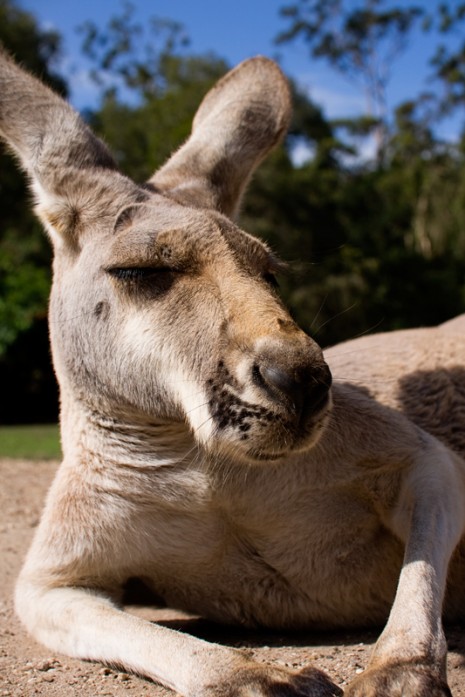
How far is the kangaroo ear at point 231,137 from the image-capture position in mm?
4469

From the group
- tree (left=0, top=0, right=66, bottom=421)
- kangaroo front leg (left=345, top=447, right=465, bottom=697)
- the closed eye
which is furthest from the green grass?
kangaroo front leg (left=345, top=447, right=465, bottom=697)

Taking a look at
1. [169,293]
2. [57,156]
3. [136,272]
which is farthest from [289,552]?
[57,156]

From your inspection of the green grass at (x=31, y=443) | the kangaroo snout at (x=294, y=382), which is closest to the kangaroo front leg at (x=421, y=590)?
the kangaroo snout at (x=294, y=382)

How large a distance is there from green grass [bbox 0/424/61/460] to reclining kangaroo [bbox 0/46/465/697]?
7.86m

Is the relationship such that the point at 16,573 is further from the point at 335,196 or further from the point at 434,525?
the point at 335,196

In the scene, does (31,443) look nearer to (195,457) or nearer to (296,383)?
(195,457)

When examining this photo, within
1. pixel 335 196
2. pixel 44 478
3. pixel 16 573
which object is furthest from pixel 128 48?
pixel 16 573

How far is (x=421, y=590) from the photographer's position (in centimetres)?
309

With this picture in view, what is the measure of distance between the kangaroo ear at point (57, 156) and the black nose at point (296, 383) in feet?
4.81

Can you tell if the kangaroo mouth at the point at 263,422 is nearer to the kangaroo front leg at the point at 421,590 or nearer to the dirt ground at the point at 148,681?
the kangaroo front leg at the point at 421,590

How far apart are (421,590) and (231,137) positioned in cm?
267

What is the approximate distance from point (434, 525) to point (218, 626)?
48.0 inches

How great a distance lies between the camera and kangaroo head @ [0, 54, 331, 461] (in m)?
2.96

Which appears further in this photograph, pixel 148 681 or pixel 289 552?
pixel 289 552
